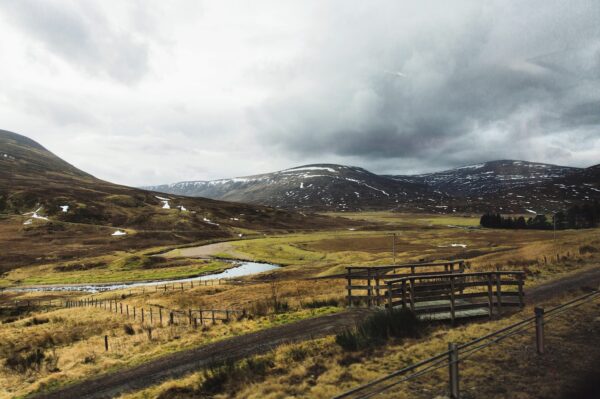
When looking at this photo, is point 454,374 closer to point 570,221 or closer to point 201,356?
point 201,356

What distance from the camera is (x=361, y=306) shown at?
2219cm

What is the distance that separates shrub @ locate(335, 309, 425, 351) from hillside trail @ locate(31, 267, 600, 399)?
2117 millimetres

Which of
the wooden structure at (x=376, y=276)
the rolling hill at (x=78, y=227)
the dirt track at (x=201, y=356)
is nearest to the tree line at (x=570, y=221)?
the rolling hill at (x=78, y=227)

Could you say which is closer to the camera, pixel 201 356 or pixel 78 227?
pixel 201 356

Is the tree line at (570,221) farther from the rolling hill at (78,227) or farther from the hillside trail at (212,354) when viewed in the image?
the hillside trail at (212,354)

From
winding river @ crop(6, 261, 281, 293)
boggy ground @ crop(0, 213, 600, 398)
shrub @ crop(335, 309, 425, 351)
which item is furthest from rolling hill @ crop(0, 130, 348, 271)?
shrub @ crop(335, 309, 425, 351)

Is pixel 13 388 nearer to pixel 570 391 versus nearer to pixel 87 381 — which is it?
pixel 87 381

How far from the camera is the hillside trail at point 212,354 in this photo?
47.5ft

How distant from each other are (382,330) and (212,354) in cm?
746

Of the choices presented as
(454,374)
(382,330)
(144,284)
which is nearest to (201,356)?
(382,330)

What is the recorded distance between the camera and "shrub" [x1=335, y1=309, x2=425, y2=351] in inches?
572

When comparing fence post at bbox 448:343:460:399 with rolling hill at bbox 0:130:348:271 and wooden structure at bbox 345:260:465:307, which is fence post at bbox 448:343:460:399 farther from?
rolling hill at bbox 0:130:348:271

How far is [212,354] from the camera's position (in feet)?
54.2

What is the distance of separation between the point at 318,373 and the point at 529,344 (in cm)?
774
